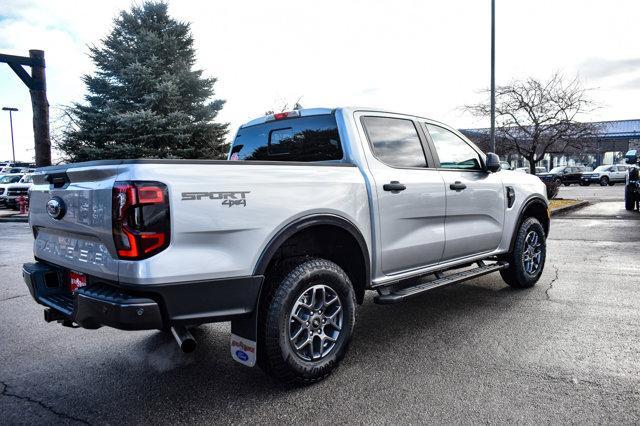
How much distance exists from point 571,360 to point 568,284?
2599 millimetres

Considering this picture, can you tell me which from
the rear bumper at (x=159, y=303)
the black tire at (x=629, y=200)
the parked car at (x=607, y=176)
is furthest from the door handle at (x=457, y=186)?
the parked car at (x=607, y=176)

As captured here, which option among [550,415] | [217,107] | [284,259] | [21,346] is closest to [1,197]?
[217,107]

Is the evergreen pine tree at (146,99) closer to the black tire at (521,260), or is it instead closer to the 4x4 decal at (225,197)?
the black tire at (521,260)

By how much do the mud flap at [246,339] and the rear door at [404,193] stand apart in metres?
1.24

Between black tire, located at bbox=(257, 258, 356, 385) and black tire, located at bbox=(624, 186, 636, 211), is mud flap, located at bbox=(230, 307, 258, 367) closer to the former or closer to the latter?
black tire, located at bbox=(257, 258, 356, 385)

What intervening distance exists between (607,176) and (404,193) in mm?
39535

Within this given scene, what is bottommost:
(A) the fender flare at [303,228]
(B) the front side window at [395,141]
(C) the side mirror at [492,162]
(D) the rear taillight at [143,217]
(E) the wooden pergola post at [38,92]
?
(A) the fender flare at [303,228]

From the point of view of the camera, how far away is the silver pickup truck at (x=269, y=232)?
8.36 feet

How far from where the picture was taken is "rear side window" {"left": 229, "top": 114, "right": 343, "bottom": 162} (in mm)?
3902

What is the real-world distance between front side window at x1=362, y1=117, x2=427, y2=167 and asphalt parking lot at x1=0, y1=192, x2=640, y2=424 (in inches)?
59.4

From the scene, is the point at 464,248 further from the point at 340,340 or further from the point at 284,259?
the point at 284,259

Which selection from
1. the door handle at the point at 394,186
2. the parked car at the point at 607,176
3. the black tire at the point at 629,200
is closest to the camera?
the door handle at the point at 394,186

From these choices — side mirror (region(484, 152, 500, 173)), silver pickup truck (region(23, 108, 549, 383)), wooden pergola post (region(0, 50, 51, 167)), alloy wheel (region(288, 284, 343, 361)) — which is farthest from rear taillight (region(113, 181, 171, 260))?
wooden pergola post (region(0, 50, 51, 167))

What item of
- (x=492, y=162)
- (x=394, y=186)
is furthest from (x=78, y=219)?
(x=492, y=162)
